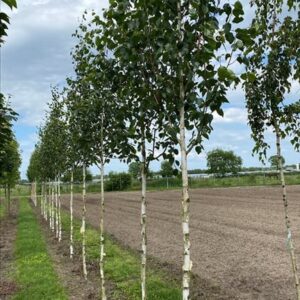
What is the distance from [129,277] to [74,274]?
71.8 inches

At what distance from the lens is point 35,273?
1241cm

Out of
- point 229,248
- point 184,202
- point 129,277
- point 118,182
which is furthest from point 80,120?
point 118,182

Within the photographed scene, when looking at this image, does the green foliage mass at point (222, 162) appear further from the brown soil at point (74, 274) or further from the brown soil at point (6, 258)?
the brown soil at point (74, 274)

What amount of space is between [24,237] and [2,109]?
57.4 ft

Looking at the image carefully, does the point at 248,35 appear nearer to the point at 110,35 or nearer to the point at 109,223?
the point at 110,35

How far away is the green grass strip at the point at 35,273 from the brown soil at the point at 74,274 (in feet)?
0.67

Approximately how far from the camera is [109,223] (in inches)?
971

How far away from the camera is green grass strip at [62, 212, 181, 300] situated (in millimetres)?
9812

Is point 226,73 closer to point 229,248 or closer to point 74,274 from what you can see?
point 74,274

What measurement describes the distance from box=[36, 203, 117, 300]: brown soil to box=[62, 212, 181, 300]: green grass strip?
305 millimetres

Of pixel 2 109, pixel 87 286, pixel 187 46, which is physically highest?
pixel 187 46

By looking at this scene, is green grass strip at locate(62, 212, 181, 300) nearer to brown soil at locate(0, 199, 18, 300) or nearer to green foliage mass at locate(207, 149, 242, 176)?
brown soil at locate(0, 199, 18, 300)

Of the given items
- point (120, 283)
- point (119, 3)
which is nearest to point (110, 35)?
point (119, 3)

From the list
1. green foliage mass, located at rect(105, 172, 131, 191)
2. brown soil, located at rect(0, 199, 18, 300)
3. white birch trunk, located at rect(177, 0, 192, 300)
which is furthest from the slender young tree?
green foliage mass, located at rect(105, 172, 131, 191)
